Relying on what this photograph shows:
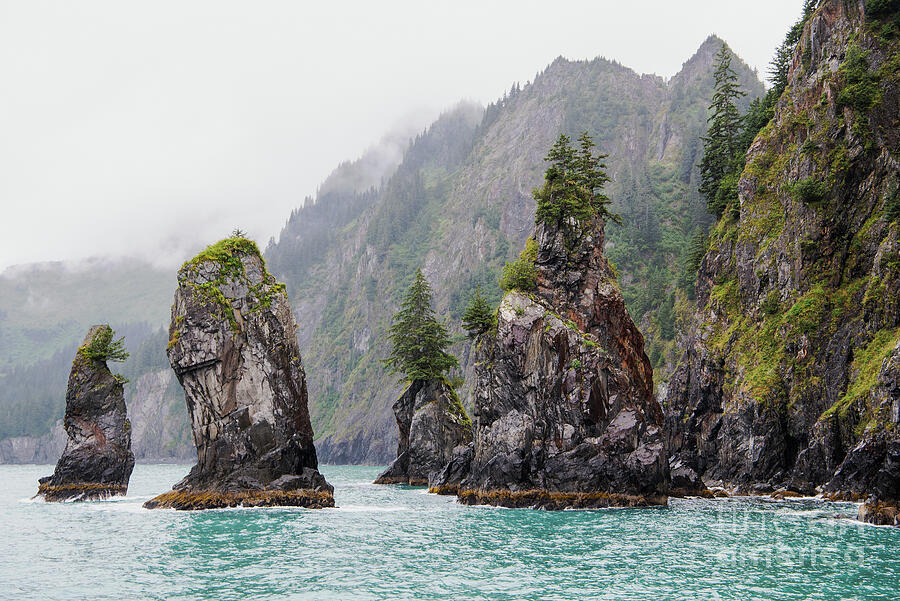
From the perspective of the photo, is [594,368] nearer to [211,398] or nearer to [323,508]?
[323,508]

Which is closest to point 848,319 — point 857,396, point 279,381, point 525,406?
point 857,396

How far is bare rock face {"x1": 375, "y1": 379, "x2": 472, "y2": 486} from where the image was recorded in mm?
84688

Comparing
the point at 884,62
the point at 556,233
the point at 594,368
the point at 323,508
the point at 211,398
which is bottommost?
the point at 323,508

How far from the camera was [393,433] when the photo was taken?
180 meters

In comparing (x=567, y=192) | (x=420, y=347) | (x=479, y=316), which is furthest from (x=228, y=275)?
(x=420, y=347)

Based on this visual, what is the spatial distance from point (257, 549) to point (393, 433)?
14853 cm

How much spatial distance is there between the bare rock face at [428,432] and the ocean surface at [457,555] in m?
35.6

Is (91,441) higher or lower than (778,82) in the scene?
lower

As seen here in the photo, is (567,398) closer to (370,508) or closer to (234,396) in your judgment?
(370,508)

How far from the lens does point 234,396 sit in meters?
52.7

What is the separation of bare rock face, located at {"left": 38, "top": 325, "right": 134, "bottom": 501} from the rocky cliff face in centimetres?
5745

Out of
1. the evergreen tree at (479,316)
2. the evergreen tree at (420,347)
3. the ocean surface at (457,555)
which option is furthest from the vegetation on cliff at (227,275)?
the evergreen tree at (420,347)

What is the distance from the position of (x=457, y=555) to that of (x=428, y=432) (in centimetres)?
5393

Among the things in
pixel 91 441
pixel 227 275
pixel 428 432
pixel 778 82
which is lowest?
pixel 91 441
